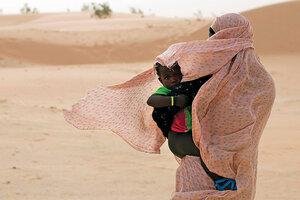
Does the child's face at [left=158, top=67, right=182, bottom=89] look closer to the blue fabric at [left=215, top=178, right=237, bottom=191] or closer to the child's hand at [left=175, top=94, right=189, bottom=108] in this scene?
the child's hand at [left=175, top=94, right=189, bottom=108]

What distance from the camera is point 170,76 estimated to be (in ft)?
12.3

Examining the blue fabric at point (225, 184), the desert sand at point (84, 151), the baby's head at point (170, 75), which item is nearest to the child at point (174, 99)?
the baby's head at point (170, 75)

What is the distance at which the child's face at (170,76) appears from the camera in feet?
12.3

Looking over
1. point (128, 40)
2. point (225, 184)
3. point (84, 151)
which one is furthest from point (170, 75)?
point (128, 40)

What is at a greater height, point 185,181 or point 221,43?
point 221,43

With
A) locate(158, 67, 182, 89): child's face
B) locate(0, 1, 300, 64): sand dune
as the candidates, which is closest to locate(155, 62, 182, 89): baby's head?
locate(158, 67, 182, 89): child's face

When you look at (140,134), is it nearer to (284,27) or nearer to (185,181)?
(185,181)

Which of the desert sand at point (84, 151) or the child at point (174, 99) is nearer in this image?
the child at point (174, 99)

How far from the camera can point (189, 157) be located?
12.4ft

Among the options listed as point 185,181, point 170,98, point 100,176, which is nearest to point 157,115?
point 170,98

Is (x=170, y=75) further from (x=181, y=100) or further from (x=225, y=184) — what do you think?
(x=225, y=184)

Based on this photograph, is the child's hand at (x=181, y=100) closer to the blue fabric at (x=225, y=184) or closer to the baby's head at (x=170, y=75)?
the baby's head at (x=170, y=75)

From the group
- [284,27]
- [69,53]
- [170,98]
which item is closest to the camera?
[170,98]

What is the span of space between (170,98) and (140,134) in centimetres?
75
